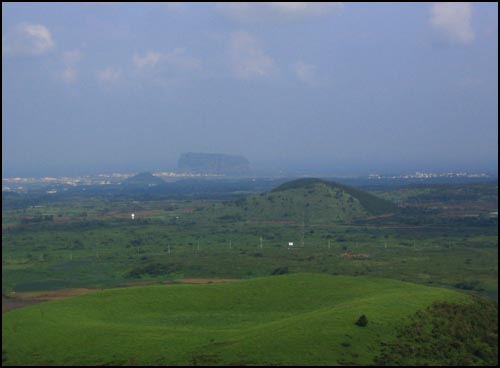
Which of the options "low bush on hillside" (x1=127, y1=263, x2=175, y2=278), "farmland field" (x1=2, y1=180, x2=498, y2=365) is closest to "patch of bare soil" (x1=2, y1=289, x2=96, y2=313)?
"farmland field" (x1=2, y1=180, x2=498, y2=365)

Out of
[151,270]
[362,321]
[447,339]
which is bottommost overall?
[151,270]

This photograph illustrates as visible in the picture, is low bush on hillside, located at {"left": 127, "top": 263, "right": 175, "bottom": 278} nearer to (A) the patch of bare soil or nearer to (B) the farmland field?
(B) the farmland field

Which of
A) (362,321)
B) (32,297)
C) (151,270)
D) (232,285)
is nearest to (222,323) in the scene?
(232,285)

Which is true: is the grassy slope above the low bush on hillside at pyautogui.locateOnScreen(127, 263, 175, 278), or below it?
above

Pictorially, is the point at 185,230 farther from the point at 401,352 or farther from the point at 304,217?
the point at 401,352

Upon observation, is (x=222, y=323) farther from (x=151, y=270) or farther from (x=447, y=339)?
(x=151, y=270)

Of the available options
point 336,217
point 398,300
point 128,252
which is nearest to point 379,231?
point 336,217

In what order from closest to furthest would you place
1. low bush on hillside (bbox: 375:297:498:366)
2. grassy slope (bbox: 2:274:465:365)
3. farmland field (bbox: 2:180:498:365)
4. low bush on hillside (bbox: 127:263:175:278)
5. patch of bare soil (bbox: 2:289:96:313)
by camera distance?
low bush on hillside (bbox: 375:297:498:366) → grassy slope (bbox: 2:274:465:365) → farmland field (bbox: 2:180:498:365) → patch of bare soil (bbox: 2:289:96:313) → low bush on hillside (bbox: 127:263:175:278)

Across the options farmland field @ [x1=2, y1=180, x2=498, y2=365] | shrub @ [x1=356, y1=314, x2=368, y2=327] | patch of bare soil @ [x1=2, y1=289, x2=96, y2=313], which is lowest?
patch of bare soil @ [x1=2, y1=289, x2=96, y2=313]
